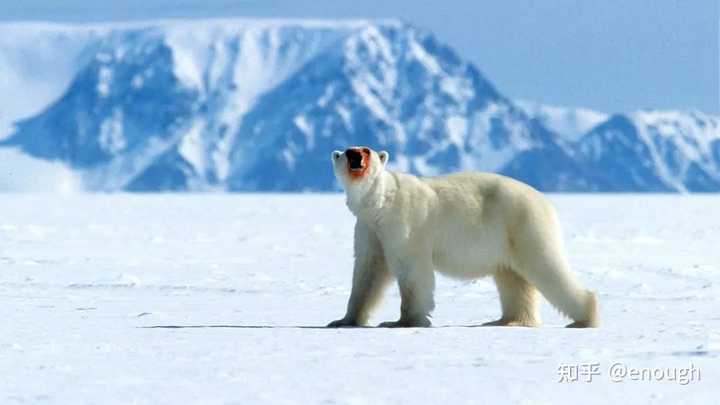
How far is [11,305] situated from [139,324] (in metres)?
1.88

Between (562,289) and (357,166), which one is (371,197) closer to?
(357,166)

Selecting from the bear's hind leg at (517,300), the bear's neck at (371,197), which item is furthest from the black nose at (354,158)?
the bear's hind leg at (517,300)

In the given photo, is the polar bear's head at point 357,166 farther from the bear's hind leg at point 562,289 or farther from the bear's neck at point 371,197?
the bear's hind leg at point 562,289

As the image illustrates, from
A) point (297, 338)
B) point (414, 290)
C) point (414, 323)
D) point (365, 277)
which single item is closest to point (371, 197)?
point (365, 277)

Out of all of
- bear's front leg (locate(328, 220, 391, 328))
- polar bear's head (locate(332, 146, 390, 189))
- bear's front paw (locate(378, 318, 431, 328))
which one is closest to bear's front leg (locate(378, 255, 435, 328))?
bear's front paw (locate(378, 318, 431, 328))

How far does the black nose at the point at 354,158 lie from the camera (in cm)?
781

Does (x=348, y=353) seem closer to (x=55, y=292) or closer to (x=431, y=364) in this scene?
(x=431, y=364)

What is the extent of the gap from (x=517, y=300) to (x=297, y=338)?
1.82m

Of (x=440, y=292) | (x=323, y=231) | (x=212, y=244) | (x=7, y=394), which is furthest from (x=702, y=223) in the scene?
(x=7, y=394)

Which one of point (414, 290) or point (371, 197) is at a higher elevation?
point (371, 197)

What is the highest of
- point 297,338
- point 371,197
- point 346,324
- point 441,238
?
point 371,197

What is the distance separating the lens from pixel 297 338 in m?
7.23

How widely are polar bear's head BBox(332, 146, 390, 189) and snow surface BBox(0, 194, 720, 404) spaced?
93 cm

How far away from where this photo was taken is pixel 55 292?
36.6 ft
